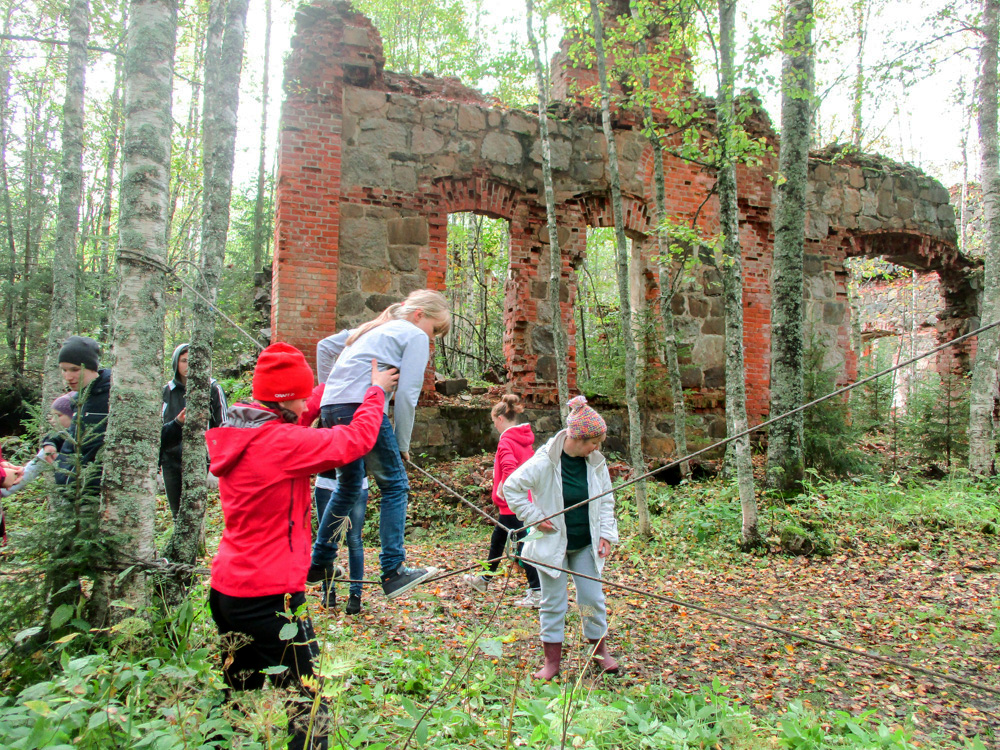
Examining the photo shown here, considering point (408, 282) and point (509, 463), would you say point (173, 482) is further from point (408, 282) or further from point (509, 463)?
point (408, 282)

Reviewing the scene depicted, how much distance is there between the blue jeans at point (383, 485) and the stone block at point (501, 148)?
6351 millimetres

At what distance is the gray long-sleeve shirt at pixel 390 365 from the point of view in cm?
333

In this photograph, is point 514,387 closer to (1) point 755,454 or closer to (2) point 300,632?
(1) point 755,454

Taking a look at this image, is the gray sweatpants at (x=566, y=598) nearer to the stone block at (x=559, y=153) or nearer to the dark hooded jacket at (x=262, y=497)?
the dark hooded jacket at (x=262, y=497)

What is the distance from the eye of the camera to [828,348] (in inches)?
429

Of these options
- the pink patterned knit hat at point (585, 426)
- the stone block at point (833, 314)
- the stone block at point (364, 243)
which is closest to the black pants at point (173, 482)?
the pink patterned knit hat at point (585, 426)

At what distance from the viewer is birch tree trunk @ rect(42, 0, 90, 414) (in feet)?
26.5

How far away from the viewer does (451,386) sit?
9.80 m

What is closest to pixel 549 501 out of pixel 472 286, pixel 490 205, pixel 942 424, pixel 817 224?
pixel 490 205

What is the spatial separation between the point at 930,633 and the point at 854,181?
9234mm

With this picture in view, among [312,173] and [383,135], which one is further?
[383,135]

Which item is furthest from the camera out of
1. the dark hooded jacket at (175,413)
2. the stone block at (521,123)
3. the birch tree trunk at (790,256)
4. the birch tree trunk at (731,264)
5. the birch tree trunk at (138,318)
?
the stone block at (521,123)

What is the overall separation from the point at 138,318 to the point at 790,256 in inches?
254

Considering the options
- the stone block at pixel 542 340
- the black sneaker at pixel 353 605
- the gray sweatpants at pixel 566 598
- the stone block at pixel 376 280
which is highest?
the stone block at pixel 376 280
